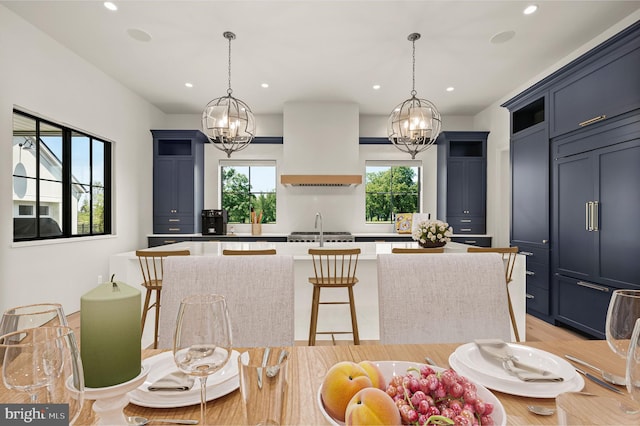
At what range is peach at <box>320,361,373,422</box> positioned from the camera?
20.3 inches

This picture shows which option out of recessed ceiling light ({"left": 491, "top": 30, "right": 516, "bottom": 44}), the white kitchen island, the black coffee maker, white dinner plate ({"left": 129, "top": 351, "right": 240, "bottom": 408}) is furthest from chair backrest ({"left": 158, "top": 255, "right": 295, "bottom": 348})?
the black coffee maker

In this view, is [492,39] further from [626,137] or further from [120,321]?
[120,321]

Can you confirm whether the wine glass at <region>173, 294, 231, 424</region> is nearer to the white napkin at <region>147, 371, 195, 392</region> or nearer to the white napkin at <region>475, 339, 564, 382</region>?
the white napkin at <region>147, 371, 195, 392</region>

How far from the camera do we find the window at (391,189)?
568cm

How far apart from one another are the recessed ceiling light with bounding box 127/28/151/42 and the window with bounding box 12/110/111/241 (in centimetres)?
122

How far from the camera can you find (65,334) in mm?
415

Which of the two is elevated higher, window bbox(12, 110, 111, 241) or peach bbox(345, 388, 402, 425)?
window bbox(12, 110, 111, 241)

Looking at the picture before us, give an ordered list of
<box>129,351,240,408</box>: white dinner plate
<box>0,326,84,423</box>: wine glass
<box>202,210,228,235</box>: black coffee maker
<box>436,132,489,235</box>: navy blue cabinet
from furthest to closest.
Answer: <box>436,132,489,235</box>: navy blue cabinet < <box>202,210,228,235</box>: black coffee maker < <box>129,351,240,408</box>: white dinner plate < <box>0,326,84,423</box>: wine glass

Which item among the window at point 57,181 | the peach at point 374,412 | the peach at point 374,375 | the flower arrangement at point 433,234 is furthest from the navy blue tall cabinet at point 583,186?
the window at point 57,181

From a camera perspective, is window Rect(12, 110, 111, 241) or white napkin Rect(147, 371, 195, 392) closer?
white napkin Rect(147, 371, 195, 392)

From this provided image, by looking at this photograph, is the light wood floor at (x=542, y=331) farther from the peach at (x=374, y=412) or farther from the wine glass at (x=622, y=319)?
the peach at (x=374, y=412)

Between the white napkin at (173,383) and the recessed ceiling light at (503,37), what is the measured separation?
3.71 meters

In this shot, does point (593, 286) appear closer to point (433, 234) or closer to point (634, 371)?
point (433, 234)

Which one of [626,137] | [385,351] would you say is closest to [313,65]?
[626,137]
